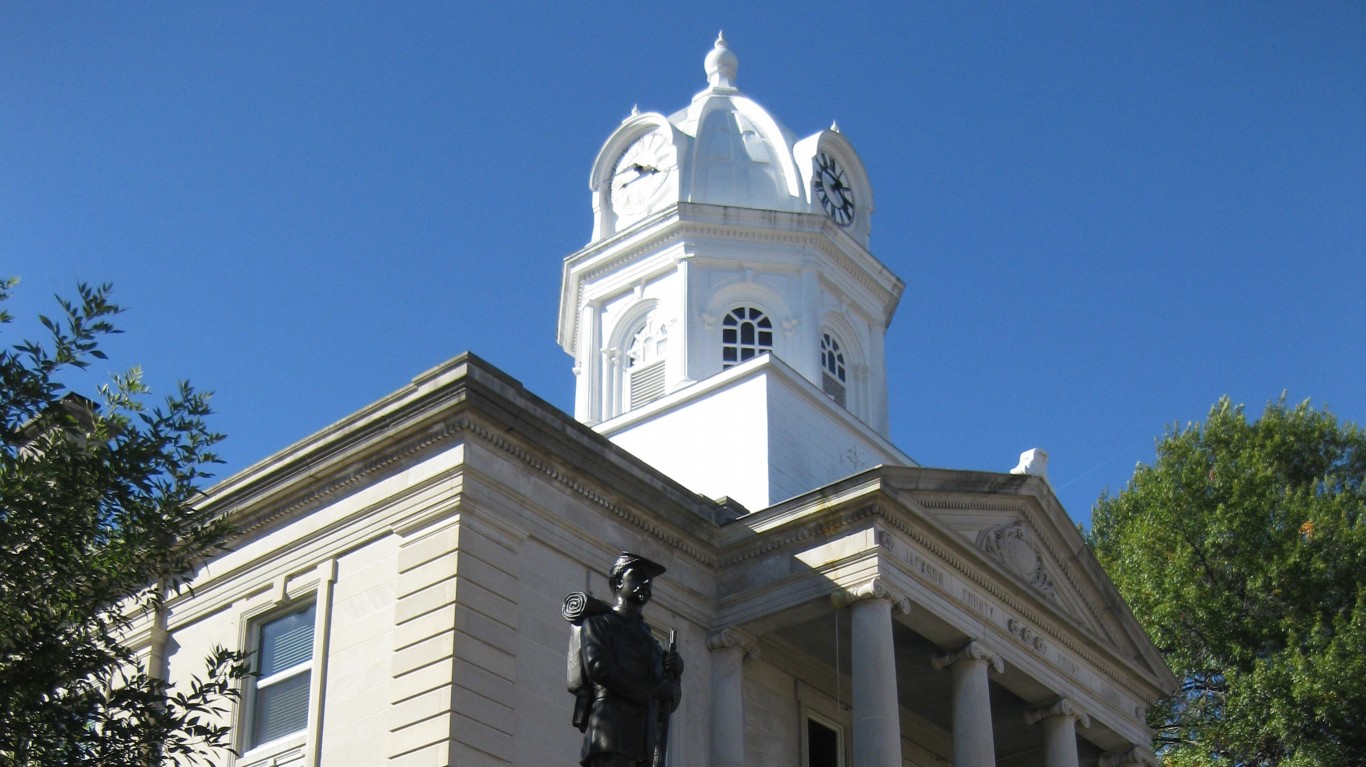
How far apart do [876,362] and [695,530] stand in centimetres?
1009

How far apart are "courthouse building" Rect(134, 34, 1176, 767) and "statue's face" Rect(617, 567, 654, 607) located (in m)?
9.34

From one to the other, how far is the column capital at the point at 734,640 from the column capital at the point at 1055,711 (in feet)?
16.6

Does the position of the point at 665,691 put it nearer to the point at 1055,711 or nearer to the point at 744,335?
the point at 1055,711

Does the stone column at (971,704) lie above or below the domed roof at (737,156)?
below

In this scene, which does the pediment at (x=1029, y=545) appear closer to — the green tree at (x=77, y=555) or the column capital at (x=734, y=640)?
the column capital at (x=734, y=640)

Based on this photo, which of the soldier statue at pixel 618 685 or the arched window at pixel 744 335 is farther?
the arched window at pixel 744 335

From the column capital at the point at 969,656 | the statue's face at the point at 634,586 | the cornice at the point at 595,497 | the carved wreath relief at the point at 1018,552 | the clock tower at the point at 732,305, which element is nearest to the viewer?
the statue's face at the point at 634,586

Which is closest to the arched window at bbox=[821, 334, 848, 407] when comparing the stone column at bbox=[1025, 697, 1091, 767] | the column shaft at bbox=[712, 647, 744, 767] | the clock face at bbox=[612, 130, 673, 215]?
the clock face at bbox=[612, 130, 673, 215]

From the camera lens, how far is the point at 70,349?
60.6ft

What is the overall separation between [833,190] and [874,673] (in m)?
14.4

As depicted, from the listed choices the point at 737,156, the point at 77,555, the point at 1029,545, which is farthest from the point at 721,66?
the point at 77,555

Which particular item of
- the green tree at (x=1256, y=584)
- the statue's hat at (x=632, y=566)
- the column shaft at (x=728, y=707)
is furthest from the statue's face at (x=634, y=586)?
the green tree at (x=1256, y=584)

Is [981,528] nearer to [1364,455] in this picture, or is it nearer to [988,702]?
[988,702]

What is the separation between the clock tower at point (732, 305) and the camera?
31.5 m
